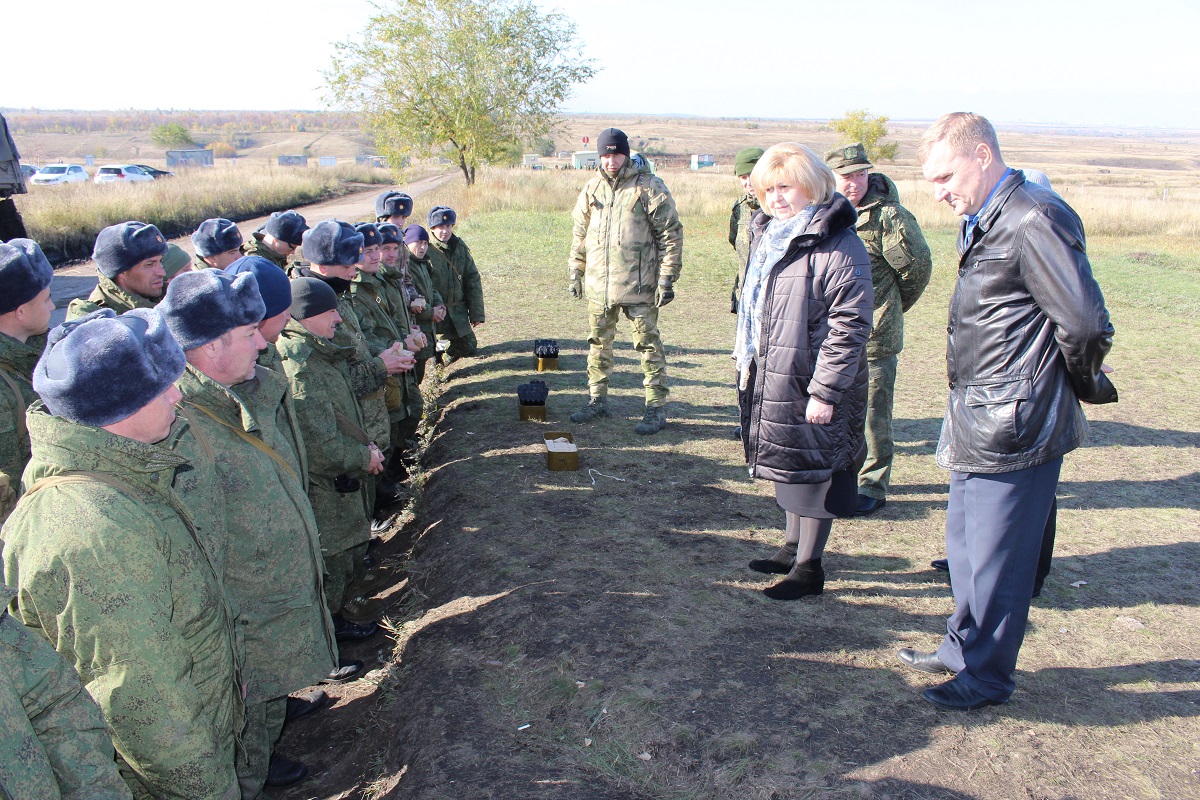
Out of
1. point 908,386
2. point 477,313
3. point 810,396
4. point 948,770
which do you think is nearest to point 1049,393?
point 810,396

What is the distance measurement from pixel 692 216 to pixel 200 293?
21.2 meters

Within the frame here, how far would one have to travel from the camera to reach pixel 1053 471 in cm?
288

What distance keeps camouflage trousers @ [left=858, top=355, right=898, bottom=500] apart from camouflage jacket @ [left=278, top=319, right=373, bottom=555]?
2812 millimetres

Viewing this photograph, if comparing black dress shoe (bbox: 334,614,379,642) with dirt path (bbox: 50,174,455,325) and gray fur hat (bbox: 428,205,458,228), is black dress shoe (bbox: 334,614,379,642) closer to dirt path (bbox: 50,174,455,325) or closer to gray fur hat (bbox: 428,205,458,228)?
dirt path (bbox: 50,174,455,325)

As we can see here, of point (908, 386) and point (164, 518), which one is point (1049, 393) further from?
point (908, 386)

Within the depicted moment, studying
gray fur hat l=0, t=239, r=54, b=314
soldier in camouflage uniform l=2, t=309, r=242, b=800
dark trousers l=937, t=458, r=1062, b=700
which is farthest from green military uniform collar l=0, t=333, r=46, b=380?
dark trousers l=937, t=458, r=1062, b=700

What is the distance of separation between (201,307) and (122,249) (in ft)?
6.01

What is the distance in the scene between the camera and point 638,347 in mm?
6152

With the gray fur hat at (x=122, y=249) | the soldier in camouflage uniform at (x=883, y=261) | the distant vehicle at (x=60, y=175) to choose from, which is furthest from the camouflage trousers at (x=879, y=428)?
the distant vehicle at (x=60, y=175)

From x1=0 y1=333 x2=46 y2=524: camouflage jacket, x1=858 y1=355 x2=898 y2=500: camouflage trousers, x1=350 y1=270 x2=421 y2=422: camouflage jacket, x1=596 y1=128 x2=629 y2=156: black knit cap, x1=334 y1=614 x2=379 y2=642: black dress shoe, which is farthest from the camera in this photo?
x1=596 y1=128 x2=629 y2=156: black knit cap

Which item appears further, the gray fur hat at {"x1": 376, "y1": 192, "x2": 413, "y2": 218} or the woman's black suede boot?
the gray fur hat at {"x1": 376, "y1": 192, "x2": 413, "y2": 218}

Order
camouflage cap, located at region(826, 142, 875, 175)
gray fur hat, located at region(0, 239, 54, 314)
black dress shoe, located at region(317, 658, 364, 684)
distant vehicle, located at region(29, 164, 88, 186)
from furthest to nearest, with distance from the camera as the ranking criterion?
distant vehicle, located at region(29, 164, 88, 186) < camouflage cap, located at region(826, 142, 875, 175) < black dress shoe, located at region(317, 658, 364, 684) < gray fur hat, located at region(0, 239, 54, 314)

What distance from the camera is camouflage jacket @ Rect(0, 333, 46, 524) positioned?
2.91m

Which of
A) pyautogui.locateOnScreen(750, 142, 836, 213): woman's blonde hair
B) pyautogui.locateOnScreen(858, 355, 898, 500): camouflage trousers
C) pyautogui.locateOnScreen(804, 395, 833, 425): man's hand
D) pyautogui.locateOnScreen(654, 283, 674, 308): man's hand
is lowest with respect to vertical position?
pyautogui.locateOnScreen(858, 355, 898, 500): camouflage trousers
